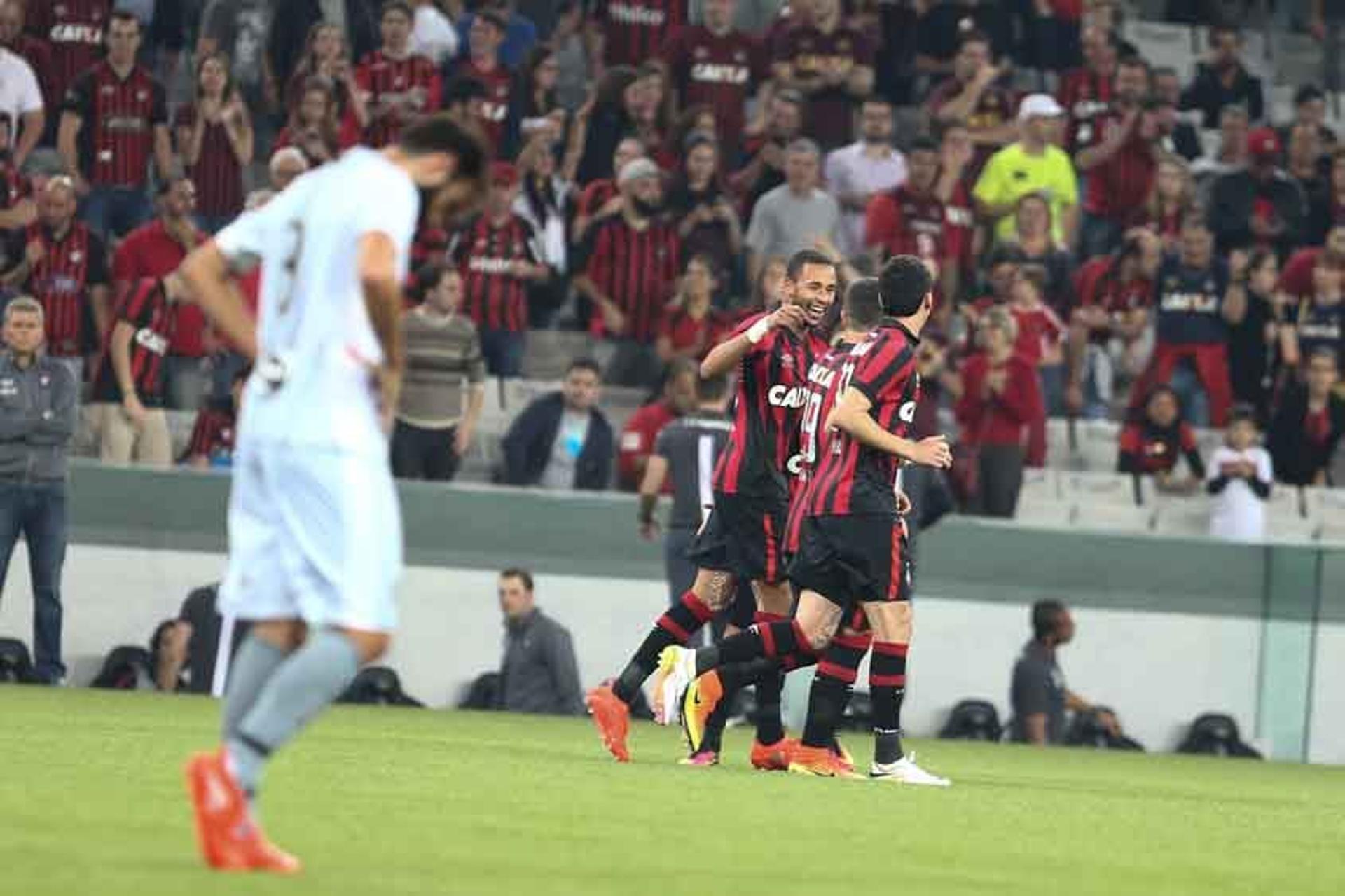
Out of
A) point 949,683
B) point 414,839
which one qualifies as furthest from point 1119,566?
point 414,839

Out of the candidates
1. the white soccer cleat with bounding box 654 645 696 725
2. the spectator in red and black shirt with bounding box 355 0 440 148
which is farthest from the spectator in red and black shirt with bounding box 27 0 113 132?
the white soccer cleat with bounding box 654 645 696 725

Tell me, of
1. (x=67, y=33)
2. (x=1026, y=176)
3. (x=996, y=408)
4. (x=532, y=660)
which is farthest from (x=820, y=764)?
(x=67, y=33)

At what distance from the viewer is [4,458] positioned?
18938mm

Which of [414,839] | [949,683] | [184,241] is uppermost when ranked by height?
[184,241]

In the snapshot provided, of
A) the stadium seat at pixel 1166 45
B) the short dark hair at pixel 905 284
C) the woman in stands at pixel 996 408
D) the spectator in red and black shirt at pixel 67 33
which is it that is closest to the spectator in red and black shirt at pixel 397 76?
the spectator in red and black shirt at pixel 67 33

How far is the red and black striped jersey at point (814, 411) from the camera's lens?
13188 mm

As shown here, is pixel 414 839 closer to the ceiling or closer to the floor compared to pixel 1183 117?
closer to the floor

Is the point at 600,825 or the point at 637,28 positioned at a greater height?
the point at 637,28

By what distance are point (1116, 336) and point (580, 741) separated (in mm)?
9581

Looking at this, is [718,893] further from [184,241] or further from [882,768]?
[184,241]

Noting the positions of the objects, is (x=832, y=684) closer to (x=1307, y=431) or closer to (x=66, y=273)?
(x=66, y=273)

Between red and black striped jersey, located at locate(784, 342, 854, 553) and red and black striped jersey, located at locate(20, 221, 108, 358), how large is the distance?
29.0ft

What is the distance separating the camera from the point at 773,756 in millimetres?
13984

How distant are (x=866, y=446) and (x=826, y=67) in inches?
509
